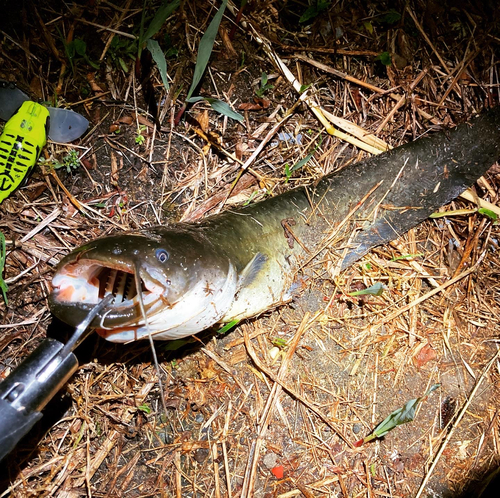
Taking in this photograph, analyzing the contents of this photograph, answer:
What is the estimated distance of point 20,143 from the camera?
2.65 metres

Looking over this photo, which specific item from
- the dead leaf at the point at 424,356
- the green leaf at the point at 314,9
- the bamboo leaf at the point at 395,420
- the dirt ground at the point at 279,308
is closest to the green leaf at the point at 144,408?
the dirt ground at the point at 279,308

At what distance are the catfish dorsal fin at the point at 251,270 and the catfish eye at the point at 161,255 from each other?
0.52 meters

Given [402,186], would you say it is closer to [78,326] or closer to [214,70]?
[214,70]

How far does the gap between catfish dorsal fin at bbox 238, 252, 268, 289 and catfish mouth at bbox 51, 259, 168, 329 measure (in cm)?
58

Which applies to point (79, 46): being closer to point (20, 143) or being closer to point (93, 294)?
point (20, 143)

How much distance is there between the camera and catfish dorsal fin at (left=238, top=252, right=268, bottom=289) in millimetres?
2434

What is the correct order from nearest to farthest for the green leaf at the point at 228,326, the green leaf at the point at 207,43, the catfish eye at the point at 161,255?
the catfish eye at the point at 161,255 < the green leaf at the point at 207,43 < the green leaf at the point at 228,326

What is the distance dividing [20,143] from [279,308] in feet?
6.47

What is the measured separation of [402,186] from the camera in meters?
2.91

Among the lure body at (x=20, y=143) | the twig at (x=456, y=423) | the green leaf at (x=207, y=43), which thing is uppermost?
the lure body at (x=20, y=143)

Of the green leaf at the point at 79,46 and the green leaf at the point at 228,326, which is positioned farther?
the green leaf at the point at 79,46

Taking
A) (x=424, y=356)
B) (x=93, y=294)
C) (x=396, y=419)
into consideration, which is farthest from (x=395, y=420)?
(x=93, y=294)

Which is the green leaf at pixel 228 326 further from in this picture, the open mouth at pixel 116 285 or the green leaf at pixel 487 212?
the green leaf at pixel 487 212

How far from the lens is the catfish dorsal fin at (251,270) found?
2.43 meters
